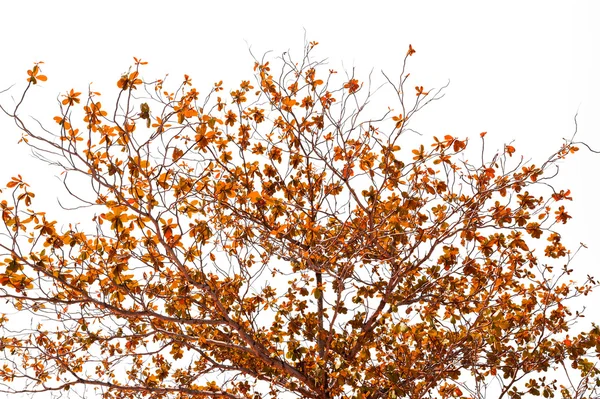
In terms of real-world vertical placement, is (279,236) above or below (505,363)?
above

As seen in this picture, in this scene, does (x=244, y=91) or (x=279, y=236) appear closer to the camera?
(x=279, y=236)

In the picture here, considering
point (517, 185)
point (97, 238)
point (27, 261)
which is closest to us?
point (27, 261)

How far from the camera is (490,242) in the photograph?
241 inches

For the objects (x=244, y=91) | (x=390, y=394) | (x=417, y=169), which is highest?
(x=244, y=91)

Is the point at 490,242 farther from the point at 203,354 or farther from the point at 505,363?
the point at 203,354

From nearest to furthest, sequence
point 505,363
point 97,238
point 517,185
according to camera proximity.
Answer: point 97,238 → point 517,185 → point 505,363

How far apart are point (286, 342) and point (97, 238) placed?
2.14 meters

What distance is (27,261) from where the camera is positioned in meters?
4.95

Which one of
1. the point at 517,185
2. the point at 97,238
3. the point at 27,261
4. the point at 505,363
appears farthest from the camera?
the point at 505,363

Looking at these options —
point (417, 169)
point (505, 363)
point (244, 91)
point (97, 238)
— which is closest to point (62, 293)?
point (97, 238)

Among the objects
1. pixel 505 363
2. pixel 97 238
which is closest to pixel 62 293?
pixel 97 238

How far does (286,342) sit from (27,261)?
2610mm

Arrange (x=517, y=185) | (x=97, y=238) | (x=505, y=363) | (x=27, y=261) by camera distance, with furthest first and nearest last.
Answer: (x=505, y=363) < (x=517, y=185) < (x=97, y=238) < (x=27, y=261)

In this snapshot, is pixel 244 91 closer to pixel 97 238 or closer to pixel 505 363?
pixel 97 238
